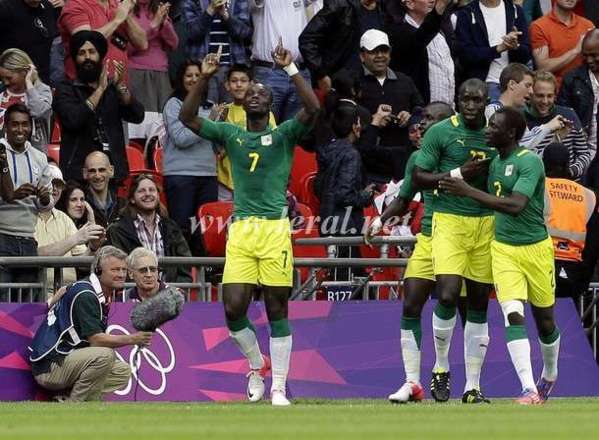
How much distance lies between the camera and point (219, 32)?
2211cm

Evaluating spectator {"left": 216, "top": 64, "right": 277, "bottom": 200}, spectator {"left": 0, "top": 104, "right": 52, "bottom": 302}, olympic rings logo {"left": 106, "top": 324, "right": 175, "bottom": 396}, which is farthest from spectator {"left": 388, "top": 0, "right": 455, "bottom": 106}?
olympic rings logo {"left": 106, "top": 324, "right": 175, "bottom": 396}

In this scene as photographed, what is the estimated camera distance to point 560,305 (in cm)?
1909

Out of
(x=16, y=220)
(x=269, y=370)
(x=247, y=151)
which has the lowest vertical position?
(x=269, y=370)

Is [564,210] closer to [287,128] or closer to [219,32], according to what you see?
[287,128]

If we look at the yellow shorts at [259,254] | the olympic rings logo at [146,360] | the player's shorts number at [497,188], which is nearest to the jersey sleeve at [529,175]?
the player's shorts number at [497,188]

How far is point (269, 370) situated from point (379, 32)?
229 inches

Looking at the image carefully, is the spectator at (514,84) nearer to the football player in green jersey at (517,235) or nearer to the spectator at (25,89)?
the football player in green jersey at (517,235)

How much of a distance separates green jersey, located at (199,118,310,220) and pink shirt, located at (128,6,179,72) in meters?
6.15

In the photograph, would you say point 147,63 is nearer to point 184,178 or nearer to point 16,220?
point 184,178

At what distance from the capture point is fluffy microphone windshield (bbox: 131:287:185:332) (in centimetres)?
1596

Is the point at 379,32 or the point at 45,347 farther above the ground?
the point at 379,32

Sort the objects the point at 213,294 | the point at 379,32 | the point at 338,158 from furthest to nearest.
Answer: the point at 379,32, the point at 338,158, the point at 213,294

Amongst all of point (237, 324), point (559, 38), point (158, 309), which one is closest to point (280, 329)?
point (237, 324)

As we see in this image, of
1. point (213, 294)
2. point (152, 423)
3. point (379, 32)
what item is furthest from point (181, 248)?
point (152, 423)
